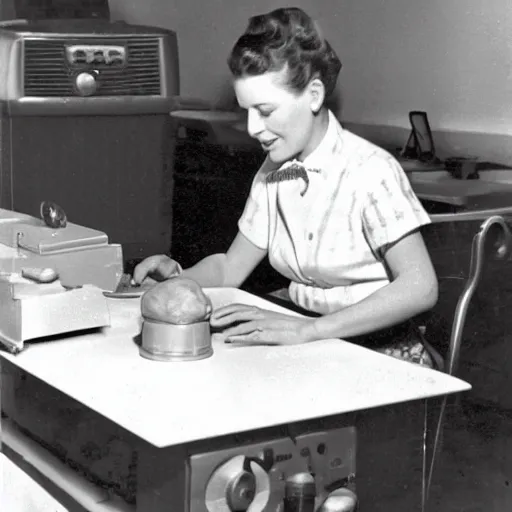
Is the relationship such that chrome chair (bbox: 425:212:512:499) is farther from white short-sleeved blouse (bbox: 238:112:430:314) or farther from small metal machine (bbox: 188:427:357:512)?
small metal machine (bbox: 188:427:357:512)

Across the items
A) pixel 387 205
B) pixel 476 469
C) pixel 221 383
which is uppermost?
pixel 387 205

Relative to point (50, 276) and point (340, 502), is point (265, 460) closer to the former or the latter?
point (340, 502)

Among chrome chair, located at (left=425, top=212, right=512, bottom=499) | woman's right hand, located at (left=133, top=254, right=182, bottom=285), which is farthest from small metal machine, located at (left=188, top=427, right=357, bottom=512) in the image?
woman's right hand, located at (left=133, top=254, right=182, bottom=285)

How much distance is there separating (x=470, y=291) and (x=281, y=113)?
2.19ft

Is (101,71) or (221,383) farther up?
(101,71)

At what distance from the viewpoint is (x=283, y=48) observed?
7.36 ft

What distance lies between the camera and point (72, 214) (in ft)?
9.48

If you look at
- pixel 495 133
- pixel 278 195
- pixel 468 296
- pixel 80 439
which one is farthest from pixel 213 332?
pixel 495 133

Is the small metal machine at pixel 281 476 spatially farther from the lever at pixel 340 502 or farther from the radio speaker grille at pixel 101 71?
the radio speaker grille at pixel 101 71

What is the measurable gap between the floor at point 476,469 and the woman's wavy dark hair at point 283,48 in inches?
40.8

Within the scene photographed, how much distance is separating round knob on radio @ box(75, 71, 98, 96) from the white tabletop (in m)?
0.93

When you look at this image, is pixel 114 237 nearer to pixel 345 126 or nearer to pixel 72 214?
pixel 72 214

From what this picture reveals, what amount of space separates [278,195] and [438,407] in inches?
29.2

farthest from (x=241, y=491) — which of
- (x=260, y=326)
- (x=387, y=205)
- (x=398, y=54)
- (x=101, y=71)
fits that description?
(x=101, y=71)
